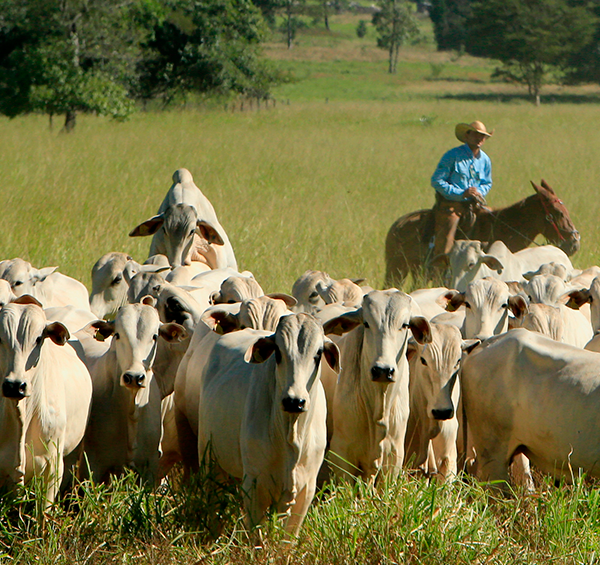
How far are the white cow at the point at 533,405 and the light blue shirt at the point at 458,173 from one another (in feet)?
18.5

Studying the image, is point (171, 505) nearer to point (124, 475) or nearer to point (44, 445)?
point (124, 475)

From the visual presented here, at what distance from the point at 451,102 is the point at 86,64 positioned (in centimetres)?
2139

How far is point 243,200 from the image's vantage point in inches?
665

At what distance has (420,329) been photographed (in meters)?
5.32

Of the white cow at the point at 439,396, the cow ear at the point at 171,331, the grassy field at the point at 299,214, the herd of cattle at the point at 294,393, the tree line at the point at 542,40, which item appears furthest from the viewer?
the tree line at the point at 542,40

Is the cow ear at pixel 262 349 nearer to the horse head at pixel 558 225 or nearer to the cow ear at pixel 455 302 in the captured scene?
the cow ear at pixel 455 302

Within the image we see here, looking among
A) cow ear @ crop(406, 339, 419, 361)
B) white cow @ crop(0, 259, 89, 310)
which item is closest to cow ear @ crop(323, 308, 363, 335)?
cow ear @ crop(406, 339, 419, 361)

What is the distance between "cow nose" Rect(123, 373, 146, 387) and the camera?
17.6ft

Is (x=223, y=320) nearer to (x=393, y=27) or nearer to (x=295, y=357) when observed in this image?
(x=295, y=357)

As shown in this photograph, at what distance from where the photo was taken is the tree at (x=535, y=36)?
55.2m

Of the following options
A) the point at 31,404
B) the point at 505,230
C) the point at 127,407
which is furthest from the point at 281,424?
Result: the point at 505,230

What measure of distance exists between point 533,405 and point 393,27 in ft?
231

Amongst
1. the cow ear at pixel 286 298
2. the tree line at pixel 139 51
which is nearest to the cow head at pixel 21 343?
the cow ear at pixel 286 298

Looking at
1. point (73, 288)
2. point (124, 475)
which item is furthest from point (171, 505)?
point (73, 288)
